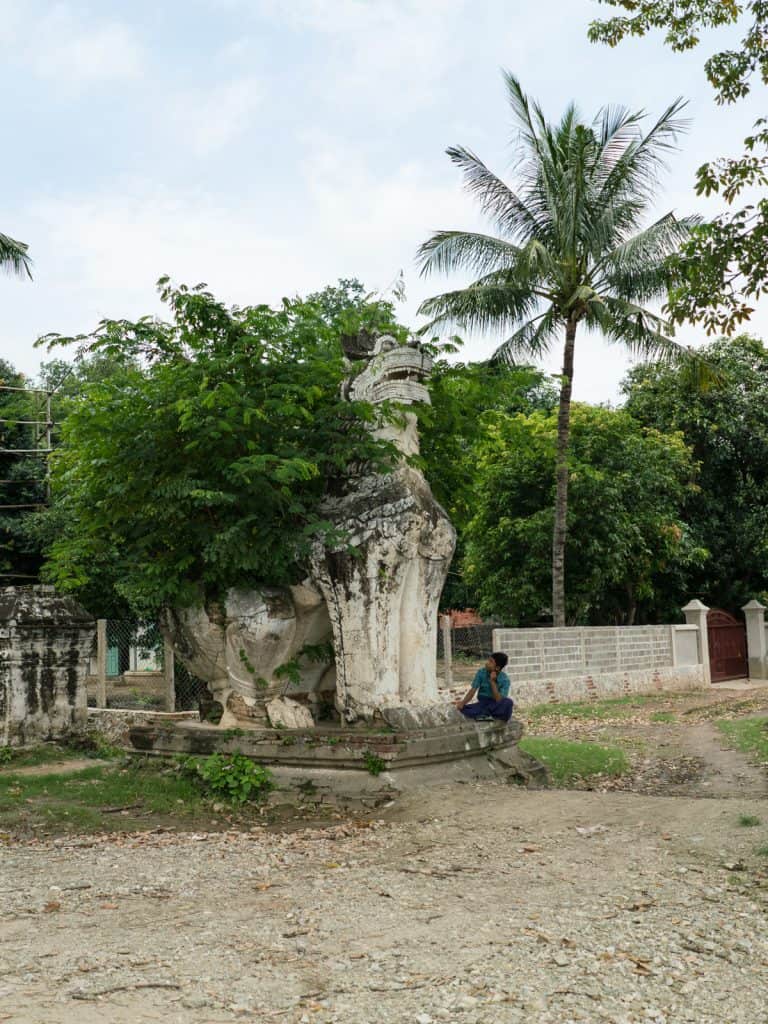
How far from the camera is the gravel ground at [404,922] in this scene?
3.69m

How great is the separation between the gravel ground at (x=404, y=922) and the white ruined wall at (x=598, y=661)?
9786 millimetres

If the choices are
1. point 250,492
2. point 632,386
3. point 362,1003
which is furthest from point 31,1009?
point 632,386

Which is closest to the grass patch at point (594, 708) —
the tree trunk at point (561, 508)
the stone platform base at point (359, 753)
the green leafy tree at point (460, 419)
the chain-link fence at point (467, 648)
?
the tree trunk at point (561, 508)

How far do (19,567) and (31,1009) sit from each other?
58.5 feet

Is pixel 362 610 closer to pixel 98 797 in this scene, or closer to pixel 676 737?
pixel 98 797

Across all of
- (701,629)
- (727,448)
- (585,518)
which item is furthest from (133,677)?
(727,448)

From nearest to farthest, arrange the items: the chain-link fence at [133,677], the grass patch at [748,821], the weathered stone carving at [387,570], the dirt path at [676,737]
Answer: the grass patch at [748,821], the weathered stone carving at [387,570], the dirt path at [676,737], the chain-link fence at [133,677]

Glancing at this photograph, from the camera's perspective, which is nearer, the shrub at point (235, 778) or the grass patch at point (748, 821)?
the grass patch at point (748, 821)

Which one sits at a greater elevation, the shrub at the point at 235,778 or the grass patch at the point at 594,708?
the shrub at the point at 235,778

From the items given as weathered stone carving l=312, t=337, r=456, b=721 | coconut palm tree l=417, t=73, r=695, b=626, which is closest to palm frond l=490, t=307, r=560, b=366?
coconut palm tree l=417, t=73, r=695, b=626

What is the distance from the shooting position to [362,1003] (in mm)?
3693

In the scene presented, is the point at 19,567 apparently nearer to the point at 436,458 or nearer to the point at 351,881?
the point at 436,458

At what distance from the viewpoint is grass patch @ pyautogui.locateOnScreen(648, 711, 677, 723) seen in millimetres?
15352

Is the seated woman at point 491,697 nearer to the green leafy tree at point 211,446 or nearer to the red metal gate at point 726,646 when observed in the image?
the green leafy tree at point 211,446
